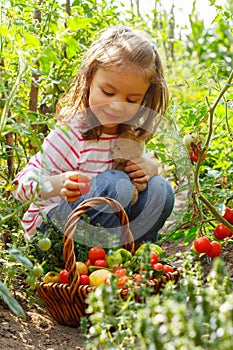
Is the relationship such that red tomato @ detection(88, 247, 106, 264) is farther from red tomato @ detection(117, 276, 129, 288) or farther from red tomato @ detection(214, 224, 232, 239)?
red tomato @ detection(214, 224, 232, 239)

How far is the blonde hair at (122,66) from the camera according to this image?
2.05 metres

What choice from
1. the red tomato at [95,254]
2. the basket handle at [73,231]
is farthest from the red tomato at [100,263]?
the basket handle at [73,231]

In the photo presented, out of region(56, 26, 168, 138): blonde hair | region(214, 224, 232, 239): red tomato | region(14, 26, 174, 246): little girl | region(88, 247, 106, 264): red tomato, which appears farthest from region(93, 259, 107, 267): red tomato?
region(56, 26, 168, 138): blonde hair

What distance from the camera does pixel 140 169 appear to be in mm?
2137

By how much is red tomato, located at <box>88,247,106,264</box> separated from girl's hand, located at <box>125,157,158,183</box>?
444 millimetres

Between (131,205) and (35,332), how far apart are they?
0.67 meters

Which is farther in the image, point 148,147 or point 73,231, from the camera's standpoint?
point 148,147

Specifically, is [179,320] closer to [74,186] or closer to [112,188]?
[74,186]

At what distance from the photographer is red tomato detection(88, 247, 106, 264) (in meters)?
1.74

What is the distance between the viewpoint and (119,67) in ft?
6.53

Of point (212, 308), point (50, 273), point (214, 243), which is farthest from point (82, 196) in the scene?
point (212, 308)

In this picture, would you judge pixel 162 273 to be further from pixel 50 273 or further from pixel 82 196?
pixel 82 196

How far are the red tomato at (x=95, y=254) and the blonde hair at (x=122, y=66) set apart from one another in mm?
546

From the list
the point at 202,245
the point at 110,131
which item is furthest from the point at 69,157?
the point at 202,245
